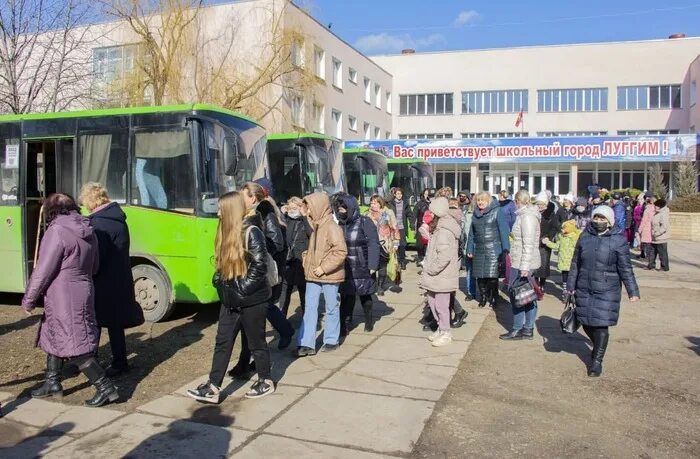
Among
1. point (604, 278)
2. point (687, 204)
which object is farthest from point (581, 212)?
point (687, 204)

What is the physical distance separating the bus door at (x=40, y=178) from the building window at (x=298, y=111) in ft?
68.3

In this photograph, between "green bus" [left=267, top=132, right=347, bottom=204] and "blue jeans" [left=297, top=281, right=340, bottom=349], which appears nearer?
"blue jeans" [left=297, top=281, right=340, bottom=349]

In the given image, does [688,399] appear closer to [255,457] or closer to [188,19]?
[255,457]

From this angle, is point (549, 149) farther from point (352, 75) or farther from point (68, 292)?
point (68, 292)

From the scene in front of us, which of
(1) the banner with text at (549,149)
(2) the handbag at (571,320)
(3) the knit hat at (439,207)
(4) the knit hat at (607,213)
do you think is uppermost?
(1) the banner with text at (549,149)

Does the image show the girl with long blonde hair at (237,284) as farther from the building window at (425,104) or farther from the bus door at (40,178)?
the building window at (425,104)

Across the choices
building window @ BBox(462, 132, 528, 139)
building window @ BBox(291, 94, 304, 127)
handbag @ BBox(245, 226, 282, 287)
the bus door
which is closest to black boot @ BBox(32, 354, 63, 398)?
handbag @ BBox(245, 226, 282, 287)

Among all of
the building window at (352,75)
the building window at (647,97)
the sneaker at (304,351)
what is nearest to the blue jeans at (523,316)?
the sneaker at (304,351)

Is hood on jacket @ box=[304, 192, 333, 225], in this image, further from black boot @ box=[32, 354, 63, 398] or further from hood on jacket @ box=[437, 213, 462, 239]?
black boot @ box=[32, 354, 63, 398]

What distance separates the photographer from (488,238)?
8.50m

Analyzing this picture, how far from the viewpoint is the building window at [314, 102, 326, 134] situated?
3267 cm

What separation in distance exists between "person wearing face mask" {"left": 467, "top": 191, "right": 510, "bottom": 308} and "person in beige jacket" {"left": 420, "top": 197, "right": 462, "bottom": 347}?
158cm

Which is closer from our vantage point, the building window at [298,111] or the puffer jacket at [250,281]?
the puffer jacket at [250,281]

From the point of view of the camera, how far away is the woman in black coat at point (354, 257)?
731 cm
